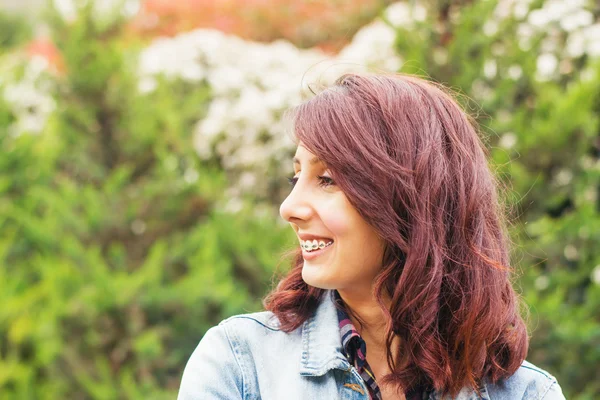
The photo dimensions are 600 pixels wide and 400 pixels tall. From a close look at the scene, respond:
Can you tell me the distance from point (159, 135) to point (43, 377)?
5.18ft

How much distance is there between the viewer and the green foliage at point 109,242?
147 inches

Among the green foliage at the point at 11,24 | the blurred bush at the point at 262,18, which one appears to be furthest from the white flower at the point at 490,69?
the green foliage at the point at 11,24

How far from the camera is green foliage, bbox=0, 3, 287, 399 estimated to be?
373 cm

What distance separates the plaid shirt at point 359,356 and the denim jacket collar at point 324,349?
0.02 m

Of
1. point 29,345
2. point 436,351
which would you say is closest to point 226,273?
point 29,345

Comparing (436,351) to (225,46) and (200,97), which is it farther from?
(225,46)

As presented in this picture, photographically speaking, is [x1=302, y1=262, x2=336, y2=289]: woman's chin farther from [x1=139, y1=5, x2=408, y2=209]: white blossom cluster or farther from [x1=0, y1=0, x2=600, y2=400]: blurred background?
[x1=139, y1=5, x2=408, y2=209]: white blossom cluster

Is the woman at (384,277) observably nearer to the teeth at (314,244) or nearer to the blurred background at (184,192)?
the teeth at (314,244)

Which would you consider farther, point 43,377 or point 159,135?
point 159,135

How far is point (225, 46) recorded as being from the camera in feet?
19.4

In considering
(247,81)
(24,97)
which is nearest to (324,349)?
(247,81)

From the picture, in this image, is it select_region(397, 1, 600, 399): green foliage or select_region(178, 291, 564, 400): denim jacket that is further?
select_region(397, 1, 600, 399): green foliage

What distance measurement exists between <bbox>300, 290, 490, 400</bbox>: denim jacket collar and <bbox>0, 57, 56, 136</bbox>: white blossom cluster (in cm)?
370

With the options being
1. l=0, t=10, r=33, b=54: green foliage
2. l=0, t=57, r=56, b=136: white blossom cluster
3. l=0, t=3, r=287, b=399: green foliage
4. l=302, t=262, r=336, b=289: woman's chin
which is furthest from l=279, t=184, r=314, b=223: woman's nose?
l=0, t=10, r=33, b=54: green foliage
